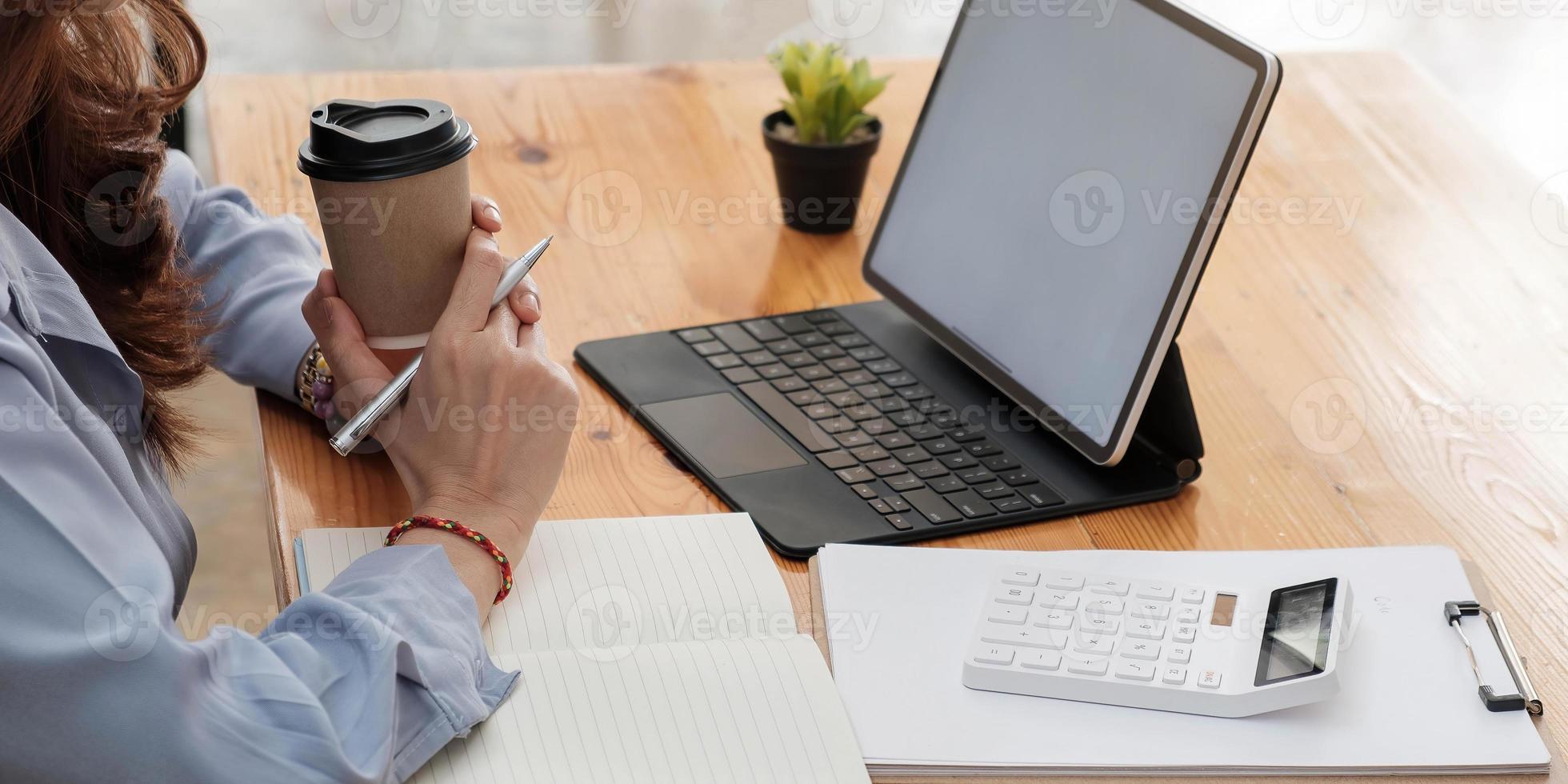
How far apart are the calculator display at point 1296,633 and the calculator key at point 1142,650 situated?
53mm

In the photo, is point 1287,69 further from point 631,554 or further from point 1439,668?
point 631,554

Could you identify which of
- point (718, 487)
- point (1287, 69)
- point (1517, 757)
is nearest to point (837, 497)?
point (718, 487)

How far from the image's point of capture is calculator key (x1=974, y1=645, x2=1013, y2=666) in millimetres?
751

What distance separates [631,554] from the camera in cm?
84

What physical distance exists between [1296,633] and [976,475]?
10.1 inches

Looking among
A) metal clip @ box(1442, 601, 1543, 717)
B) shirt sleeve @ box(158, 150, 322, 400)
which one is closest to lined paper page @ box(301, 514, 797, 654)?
shirt sleeve @ box(158, 150, 322, 400)

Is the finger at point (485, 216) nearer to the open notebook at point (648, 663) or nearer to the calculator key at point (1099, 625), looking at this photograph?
the open notebook at point (648, 663)

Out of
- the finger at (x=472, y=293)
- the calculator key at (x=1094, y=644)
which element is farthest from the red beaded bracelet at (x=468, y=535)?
the calculator key at (x=1094, y=644)

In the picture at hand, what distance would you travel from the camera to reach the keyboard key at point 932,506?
90cm

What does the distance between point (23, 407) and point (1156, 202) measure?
68cm

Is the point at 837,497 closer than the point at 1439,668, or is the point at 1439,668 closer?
the point at 1439,668

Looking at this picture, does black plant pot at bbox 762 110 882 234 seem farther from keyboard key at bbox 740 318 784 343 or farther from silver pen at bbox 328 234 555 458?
silver pen at bbox 328 234 555 458

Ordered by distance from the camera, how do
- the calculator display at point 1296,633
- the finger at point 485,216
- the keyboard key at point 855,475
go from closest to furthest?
the calculator display at point 1296,633 < the finger at point 485,216 < the keyboard key at point 855,475

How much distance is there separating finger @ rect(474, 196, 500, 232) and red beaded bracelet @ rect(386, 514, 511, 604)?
181 millimetres
